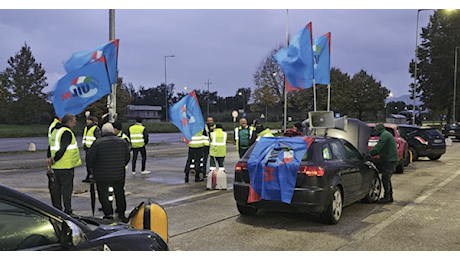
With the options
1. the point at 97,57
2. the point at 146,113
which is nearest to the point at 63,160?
the point at 97,57

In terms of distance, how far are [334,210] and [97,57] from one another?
18.0 ft

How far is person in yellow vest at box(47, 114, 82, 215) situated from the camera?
7.21m

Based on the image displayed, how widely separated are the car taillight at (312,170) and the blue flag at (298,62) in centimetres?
596

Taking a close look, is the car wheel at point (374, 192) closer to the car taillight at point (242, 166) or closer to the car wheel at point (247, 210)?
the car wheel at point (247, 210)

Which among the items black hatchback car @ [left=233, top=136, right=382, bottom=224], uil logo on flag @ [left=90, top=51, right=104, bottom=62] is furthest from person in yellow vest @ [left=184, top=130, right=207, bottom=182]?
black hatchback car @ [left=233, top=136, right=382, bottom=224]

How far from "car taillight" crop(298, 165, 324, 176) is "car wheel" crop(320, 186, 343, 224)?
0.46 m

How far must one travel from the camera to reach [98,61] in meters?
8.47

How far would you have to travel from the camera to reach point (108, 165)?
6.75 meters

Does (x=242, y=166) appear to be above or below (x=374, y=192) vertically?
above

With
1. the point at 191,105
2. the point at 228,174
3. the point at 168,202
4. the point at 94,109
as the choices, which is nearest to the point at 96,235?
the point at 168,202

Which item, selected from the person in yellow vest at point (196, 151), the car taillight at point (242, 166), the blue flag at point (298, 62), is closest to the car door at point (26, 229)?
the car taillight at point (242, 166)

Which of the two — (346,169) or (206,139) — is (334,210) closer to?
(346,169)

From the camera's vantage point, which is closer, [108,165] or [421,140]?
[108,165]
